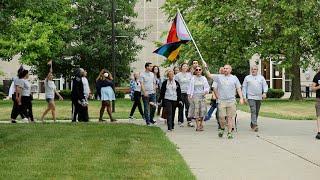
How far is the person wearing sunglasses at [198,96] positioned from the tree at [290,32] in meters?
21.0

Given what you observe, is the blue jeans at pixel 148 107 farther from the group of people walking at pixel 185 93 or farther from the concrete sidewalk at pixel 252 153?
the concrete sidewalk at pixel 252 153

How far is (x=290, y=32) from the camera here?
35.9 m

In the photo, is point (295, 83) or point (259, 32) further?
point (295, 83)

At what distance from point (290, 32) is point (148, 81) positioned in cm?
2034

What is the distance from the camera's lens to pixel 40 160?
9812 mm

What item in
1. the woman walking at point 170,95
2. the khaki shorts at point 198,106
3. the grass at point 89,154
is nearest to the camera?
the grass at point 89,154

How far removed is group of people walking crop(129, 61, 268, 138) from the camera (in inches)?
564

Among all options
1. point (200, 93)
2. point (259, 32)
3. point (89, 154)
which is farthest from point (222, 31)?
point (89, 154)

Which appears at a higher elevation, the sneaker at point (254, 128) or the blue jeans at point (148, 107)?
the blue jeans at point (148, 107)

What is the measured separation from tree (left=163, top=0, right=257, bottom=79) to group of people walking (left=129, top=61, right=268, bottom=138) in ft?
66.2

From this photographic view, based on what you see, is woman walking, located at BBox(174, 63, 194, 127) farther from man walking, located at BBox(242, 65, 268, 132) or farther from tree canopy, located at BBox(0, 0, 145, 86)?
tree canopy, located at BBox(0, 0, 145, 86)

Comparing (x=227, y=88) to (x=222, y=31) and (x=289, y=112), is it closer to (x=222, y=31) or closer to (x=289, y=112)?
(x=289, y=112)

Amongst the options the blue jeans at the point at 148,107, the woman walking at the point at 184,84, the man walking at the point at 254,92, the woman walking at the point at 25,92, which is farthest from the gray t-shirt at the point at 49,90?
the man walking at the point at 254,92

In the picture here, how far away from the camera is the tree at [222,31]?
38.0m
